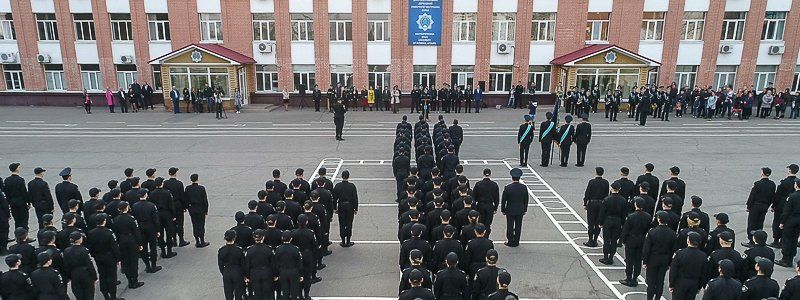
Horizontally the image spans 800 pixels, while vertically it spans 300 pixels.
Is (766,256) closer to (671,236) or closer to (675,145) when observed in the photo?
(671,236)

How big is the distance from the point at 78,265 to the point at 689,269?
791cm

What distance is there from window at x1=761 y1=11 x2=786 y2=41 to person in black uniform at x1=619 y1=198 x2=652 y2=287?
1203 inches

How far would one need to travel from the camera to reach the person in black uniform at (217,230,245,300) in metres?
6.84

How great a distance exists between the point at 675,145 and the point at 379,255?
15.0 m

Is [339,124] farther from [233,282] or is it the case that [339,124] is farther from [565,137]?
[233,282]

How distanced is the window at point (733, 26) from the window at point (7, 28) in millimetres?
43845

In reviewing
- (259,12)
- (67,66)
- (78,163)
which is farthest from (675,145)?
(67,66)

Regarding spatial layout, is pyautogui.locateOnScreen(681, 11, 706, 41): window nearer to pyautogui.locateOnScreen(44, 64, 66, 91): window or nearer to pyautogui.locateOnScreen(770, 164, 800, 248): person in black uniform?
pyautogui.locateOnScreen(770, 164, 800, 248): person in black uniform

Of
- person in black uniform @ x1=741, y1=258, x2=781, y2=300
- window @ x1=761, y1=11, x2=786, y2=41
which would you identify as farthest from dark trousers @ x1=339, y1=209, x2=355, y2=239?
window @ x1=761, y1=11, x2=786, y2=41

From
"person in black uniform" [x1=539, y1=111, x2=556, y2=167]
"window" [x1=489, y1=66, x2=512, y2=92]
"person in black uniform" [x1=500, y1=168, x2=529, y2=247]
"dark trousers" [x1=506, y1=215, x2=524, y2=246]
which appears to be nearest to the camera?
"person in black uniform" [x1=500, y1=168, x2=529, y2=247]

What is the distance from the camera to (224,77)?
29.9 meters

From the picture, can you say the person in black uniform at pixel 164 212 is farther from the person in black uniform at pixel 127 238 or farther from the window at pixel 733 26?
the window at pixel 733 26

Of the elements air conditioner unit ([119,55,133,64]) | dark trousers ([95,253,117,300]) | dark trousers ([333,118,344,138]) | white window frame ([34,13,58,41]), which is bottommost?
dark trousers ([95,253,117,300])

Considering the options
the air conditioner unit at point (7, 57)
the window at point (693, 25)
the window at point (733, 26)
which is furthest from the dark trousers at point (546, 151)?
the air conditioner unit at point (7, 57)
